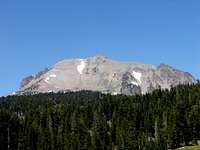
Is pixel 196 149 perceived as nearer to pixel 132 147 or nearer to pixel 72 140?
pixel 132 147

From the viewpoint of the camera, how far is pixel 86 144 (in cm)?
19700

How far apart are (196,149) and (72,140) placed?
2076 inches

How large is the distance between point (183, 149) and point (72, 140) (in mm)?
47061

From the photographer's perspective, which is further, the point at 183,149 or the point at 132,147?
the point at 132,147

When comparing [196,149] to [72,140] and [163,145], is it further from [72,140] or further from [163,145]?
[72,140]

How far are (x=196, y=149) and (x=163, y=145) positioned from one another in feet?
65.3

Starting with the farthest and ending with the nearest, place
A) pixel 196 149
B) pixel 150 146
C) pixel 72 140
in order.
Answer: pixel 72 140, pixel 150 146, pixel 196 149

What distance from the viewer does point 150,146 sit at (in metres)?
187

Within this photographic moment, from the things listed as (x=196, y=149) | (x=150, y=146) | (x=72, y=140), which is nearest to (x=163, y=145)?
(x=150, y=146)

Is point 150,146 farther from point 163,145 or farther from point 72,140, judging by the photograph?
point 72,140

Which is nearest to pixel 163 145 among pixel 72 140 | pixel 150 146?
pixel 150 146

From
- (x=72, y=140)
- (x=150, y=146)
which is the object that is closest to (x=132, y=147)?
(x=150, y=146)

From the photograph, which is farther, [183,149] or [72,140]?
[72,140]

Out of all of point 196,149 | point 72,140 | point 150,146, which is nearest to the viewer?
point 196,149
